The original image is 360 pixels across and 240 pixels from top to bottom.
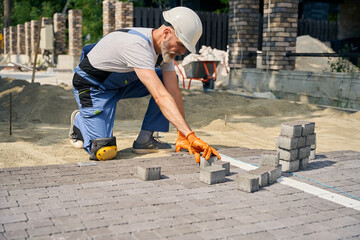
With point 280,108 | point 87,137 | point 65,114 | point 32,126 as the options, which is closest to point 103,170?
point 87,137

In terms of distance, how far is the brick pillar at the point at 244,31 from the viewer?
439 inches

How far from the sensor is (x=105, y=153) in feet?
15.5

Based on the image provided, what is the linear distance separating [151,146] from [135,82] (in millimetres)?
761

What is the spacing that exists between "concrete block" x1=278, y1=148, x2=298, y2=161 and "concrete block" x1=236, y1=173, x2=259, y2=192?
707 mm

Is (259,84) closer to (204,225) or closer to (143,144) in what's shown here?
(143,144)

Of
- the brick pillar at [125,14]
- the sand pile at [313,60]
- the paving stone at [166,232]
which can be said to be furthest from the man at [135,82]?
the brick pillar at [125,14]

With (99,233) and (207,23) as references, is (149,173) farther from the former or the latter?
(207,23)

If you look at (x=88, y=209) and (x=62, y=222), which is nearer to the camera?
(x=62, y=222)

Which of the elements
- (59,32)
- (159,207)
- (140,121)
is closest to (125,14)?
(140,121)

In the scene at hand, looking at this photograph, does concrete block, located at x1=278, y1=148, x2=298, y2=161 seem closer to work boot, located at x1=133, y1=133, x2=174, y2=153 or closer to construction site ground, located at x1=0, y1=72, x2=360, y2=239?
construction site ground, located at x1=0, y1=72, x2=360, y2=239

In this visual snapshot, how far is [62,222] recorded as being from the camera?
2812 millimetres

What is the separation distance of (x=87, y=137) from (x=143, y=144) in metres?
0.65

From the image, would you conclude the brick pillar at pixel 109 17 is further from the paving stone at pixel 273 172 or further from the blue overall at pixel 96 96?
the paving stone at pixel 273 172

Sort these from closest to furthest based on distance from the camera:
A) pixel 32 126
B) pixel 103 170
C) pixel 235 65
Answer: pixel 103 170
pixel 32 126
pixel 235 65
